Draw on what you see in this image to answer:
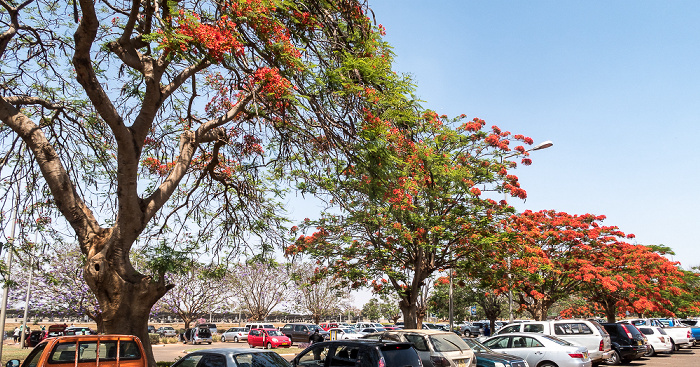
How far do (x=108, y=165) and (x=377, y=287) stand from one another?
13.8 meters

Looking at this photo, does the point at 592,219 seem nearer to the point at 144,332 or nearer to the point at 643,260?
the point at 643,260

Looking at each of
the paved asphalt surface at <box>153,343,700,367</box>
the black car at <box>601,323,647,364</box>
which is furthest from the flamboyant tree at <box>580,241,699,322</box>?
the black car at <box>601,323,647,364</box>

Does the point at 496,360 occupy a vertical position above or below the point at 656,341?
above

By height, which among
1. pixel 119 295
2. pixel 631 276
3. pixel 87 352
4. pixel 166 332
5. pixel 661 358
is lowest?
pixel 166 332

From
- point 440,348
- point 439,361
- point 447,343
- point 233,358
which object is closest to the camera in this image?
point 233,358

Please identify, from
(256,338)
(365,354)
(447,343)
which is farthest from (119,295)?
(256,338)

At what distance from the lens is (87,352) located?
8898 mm

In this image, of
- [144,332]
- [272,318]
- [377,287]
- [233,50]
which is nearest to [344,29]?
[233,50]

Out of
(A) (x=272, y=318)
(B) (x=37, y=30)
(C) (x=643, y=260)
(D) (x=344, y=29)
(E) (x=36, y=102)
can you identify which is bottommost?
(A) (x=272, y=318)

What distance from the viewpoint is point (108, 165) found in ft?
48.3

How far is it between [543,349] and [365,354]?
7.45 meters

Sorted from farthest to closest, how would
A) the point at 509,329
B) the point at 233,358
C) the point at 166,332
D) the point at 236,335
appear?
the point at 166,332, the point at 236,335, the point at 509,329, the point at 233,358

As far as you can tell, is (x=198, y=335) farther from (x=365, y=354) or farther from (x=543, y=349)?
(x=365, y=354)

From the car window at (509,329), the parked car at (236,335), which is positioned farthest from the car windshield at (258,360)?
the parked car at (236,335)
